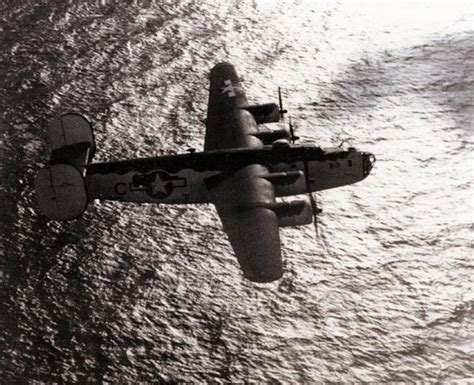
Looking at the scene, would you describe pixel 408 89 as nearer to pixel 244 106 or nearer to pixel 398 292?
pixel 244 106

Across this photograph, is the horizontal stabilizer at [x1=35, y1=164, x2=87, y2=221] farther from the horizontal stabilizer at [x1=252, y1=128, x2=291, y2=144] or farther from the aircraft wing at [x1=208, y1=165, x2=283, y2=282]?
the horizontal stabilizer at [x1=252, y1=128, x2=291, y2=144]

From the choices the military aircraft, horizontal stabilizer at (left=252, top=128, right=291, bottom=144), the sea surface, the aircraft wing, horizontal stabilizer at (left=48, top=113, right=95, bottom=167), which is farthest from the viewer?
horizontal stabilizer at (left=252, top=128, right=291, bottom=144)

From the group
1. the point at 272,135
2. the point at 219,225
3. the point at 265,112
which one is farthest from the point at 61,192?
the point at 265,112

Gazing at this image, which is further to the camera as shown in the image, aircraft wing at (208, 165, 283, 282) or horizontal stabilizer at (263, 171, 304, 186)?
horizontal stabilizer at (263, 171, 304, 186)

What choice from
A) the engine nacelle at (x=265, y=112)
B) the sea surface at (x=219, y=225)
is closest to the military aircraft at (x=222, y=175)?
the engine nacelle at (x=265, y=112)

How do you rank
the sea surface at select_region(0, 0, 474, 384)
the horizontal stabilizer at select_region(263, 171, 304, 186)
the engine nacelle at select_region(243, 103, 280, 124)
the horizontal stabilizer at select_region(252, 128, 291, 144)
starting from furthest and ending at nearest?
the engine nacelle at select_region(243, 103, 280, 124) < the horizontal stabilizer at select_region(252, 128, 291, 144) < the horizontal stabilizer at select_region(263, 171, 304, 186) < the sea surface at select_region(0, 0, 474, 384)

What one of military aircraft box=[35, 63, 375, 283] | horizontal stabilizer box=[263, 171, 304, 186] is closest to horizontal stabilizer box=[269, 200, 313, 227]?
military aircraft box=[35, 63, 375, 283]

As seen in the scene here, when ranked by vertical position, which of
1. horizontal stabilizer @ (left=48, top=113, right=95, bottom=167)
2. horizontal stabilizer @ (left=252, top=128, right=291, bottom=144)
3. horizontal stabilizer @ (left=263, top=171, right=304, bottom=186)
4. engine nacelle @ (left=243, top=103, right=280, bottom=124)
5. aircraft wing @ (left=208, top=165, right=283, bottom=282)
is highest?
engine nacelle @ (left=243, top=103, right=280, bottom=124)

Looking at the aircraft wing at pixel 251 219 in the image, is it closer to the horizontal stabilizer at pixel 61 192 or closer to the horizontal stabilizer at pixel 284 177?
the horizontal stabilizer at pixel 284 177
